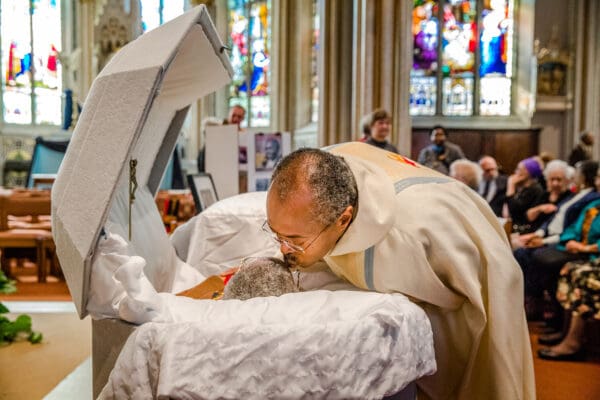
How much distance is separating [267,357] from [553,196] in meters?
4.28

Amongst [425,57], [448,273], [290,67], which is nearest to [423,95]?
[425,57]

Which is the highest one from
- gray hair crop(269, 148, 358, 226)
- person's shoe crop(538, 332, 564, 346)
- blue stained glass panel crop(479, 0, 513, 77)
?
blue stained glass panel crop(479, 0, 513, 77)

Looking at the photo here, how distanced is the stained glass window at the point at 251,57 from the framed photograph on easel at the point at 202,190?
909cm

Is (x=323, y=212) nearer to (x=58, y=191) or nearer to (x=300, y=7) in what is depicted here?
(x=58, y=191)

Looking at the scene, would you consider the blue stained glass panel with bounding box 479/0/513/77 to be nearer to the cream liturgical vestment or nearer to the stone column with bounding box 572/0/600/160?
the stone column with bounding box 572/0/600/160

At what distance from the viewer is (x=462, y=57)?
11992 millimetres

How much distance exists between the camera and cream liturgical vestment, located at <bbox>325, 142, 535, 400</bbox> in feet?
4.83

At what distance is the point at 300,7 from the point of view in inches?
473

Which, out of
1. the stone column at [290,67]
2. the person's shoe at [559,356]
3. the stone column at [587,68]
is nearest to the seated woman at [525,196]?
the person's shoe at [559,356]

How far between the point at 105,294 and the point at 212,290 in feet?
1.63

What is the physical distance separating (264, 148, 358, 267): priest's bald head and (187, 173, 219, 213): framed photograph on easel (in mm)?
2291

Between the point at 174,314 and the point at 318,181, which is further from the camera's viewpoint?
the point at 318,181

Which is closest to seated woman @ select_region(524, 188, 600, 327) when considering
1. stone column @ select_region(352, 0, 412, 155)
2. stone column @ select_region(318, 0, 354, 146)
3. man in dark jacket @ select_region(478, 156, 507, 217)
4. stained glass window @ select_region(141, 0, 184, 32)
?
man in dark jacket @ select_region(478, 156, 507, 217)

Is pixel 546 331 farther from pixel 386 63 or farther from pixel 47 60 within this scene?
pixel 47 60
